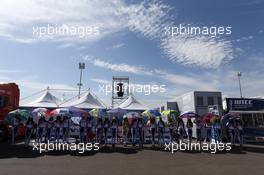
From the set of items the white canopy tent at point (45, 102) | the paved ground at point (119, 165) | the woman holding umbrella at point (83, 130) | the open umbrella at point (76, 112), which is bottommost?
the paved ground at point (119, 165)

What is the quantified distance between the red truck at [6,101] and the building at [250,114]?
1732 centimetres

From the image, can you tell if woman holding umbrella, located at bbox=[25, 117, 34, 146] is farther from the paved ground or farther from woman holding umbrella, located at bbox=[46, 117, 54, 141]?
the paved ground

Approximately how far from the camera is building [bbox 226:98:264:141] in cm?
1988

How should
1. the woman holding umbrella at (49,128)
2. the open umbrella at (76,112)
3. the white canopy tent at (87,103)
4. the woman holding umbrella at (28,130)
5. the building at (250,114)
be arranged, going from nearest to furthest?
1. the woman holding umbrella at (28,130)
2. the woman holding umbrella at (49,128)
3. the open umbrella at (76,112)
4. the building at (250,114)
5. the white canopy tent at (87,103)

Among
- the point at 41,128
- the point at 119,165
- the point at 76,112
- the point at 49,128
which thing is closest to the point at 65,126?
the point at 49,128

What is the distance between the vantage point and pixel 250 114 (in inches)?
816

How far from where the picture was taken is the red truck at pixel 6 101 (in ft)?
55.3

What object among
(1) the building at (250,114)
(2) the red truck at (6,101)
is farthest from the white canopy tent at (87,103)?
(1) the building at (250,114)

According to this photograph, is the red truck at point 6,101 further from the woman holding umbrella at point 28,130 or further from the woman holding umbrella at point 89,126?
the woman holding umbrella at point 89,126

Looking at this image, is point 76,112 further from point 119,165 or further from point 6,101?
point 119,165

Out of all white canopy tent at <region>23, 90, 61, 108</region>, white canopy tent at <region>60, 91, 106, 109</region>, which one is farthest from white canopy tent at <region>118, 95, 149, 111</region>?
white canopy tent at <region>23, 90, 61, 108</region>

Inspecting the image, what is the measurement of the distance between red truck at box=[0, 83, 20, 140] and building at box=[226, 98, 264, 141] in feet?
56.8

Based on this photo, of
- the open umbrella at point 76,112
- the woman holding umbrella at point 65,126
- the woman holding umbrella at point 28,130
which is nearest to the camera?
the woman holding umbrella at point 28,130

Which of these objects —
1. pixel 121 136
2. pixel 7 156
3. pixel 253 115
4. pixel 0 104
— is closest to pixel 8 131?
pixel 0 104
